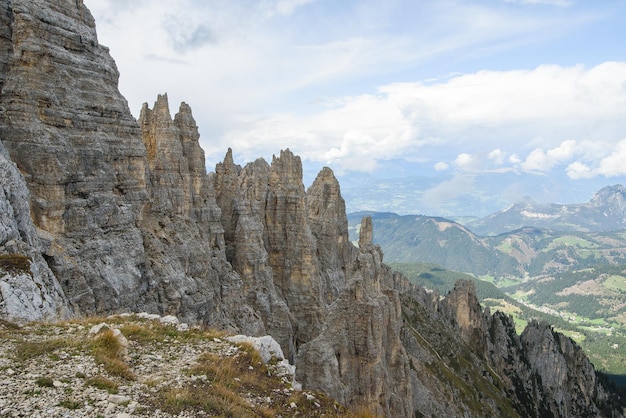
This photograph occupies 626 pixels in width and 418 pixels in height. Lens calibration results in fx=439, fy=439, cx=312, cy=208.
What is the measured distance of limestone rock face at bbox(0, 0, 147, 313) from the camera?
31.4m

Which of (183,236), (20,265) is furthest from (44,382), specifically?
(183,236)

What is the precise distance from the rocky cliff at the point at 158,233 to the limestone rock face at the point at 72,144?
95 mm

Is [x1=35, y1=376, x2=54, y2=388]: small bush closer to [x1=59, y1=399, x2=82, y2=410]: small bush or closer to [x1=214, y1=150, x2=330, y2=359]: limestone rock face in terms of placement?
[x1=59, y1=399, x2=82, y2=410]: small bush

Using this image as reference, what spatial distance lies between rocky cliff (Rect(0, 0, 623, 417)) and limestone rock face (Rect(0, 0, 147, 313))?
0.31ft

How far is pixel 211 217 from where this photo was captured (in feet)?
186

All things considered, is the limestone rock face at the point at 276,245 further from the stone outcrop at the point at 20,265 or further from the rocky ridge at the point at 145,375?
the rocky ridge at the point at 145,375

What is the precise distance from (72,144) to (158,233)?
1290cm

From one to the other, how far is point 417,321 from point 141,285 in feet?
292

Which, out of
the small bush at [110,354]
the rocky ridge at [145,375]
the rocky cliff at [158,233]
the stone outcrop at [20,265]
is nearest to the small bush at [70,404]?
the rocky ridge at [145,375]

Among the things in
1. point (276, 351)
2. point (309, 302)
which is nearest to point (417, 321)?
point (309, 302)

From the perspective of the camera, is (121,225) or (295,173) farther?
(295,173)

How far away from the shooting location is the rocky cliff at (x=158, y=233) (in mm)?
31141

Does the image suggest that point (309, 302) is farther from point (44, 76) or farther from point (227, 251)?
point (44, 76)

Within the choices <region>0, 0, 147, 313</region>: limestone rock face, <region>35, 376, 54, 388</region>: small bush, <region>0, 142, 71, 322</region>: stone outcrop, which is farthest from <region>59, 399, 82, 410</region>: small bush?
<region>0, 0, 147, 313</region>: limestone rock face
